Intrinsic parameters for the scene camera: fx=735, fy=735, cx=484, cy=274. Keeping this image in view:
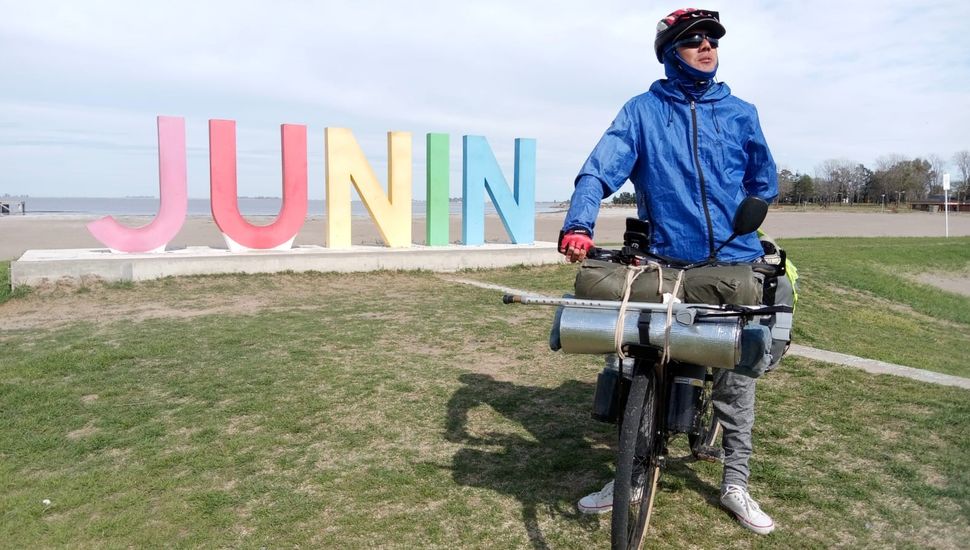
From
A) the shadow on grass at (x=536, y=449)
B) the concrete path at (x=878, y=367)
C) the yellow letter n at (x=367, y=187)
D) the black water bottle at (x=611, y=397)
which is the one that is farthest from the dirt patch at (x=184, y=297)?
the black water bottle at (x=611, y=397)

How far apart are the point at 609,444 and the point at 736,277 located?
6.37 ft

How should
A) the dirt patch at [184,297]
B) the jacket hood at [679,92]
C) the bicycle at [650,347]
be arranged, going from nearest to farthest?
the bicycle at [650,347] < the jacket hood at [679,92] < the dirt patch at [184,297]

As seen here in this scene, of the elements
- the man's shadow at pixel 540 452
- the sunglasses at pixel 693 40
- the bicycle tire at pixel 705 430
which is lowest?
the man's shadow at pixel 540 452

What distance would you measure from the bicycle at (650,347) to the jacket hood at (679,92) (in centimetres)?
62

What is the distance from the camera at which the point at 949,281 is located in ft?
51.4

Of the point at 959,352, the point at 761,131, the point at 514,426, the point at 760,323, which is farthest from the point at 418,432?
the point at 959,352

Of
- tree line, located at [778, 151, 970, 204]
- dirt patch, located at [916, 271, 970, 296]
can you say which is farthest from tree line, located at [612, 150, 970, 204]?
dirt patch, located at [916, 271, 970, 296]

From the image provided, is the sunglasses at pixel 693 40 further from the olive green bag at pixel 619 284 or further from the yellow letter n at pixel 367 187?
the yellow letter n at pixel 367 187

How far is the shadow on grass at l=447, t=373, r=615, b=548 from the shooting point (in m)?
3.83

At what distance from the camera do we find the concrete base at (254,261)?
1094cm

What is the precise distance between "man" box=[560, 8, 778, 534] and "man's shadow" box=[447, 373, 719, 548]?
826 mm

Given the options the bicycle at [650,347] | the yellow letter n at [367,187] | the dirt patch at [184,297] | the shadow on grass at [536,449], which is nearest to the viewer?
the bicycle at [650,347]

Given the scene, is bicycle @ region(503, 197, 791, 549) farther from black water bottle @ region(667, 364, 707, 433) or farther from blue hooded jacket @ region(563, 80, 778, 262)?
blue hooded jacket @ region(563, 80, 778, 262)

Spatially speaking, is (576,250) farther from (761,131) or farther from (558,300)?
(761,131)
